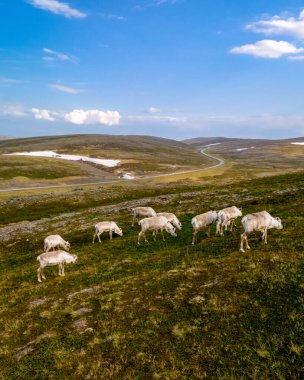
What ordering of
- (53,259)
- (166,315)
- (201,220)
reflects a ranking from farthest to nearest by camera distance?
(201,220)
(53,259)
(166,315)

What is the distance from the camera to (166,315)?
48.6ft

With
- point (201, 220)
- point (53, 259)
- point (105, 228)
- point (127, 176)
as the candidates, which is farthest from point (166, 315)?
point (127, 176)

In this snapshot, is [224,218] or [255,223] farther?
[224,218]

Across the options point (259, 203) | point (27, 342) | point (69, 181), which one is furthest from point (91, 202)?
point (69, 181)

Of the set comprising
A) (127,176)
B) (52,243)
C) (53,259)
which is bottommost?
(127,176)

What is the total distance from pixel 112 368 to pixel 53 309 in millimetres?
7213

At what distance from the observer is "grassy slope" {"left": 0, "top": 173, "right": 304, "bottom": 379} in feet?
38.2

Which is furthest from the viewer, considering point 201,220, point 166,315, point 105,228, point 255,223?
point 105,228

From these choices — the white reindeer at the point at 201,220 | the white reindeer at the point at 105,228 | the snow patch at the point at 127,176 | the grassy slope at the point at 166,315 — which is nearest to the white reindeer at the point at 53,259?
the grassy slope at the point at 166,315

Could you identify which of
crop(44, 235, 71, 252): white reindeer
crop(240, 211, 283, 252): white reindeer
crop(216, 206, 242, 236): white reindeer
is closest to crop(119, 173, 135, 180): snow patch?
crop(44, 235, 71, 252): white reindeer

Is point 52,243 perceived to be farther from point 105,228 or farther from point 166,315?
point 166,315

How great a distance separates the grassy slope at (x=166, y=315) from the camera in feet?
38.2

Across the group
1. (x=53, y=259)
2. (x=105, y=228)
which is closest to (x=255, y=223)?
(x=53, y=259)

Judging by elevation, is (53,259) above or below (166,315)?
below
